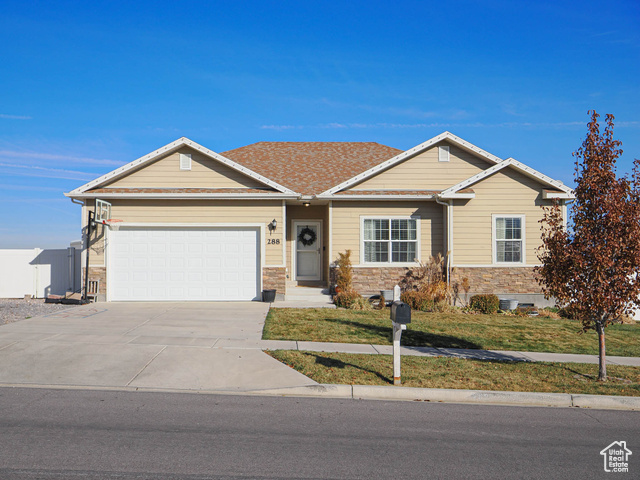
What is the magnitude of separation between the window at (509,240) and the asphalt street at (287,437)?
1034 centimetres

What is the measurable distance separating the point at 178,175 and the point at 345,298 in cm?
676

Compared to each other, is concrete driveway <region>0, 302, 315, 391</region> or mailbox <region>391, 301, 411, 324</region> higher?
mailbox <region>391, 301, 411, 324</region>

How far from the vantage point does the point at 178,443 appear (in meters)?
5.09

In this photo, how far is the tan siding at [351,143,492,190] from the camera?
17062 millimetres

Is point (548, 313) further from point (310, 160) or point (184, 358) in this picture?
point (184, 358)

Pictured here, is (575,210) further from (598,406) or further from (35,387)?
(35,387)

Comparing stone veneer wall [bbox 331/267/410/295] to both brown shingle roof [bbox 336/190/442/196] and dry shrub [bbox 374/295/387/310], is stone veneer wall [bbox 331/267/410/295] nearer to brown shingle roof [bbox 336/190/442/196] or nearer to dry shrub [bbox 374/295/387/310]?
dry shrub [bbox 374/295/387/310]

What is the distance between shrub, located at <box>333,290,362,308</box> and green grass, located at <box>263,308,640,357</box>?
726 mm

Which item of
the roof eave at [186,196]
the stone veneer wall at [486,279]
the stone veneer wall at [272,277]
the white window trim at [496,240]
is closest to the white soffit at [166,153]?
the roof eave at [186,196]

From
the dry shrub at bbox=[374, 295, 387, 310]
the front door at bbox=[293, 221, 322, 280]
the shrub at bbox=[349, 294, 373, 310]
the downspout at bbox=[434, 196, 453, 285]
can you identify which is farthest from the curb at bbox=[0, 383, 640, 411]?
the front door at bbox=[293, 221, 322, 280]

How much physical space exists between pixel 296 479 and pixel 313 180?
15042 millimetres

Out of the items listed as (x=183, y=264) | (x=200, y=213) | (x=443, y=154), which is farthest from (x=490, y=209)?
(x=183, y=264)

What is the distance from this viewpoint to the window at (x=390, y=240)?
16844 mm

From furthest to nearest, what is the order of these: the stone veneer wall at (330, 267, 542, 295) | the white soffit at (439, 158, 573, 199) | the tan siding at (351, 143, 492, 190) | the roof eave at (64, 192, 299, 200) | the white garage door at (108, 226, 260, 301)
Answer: the tan siding at (351, 143, 492, 190), the stone veneer wall at (330, 267, 542, 295), the white soffit at (439, 158, 573, 199), the white garage door at (108, 226, 260, 301), the roof eave at (64, 192, 299, 200)
